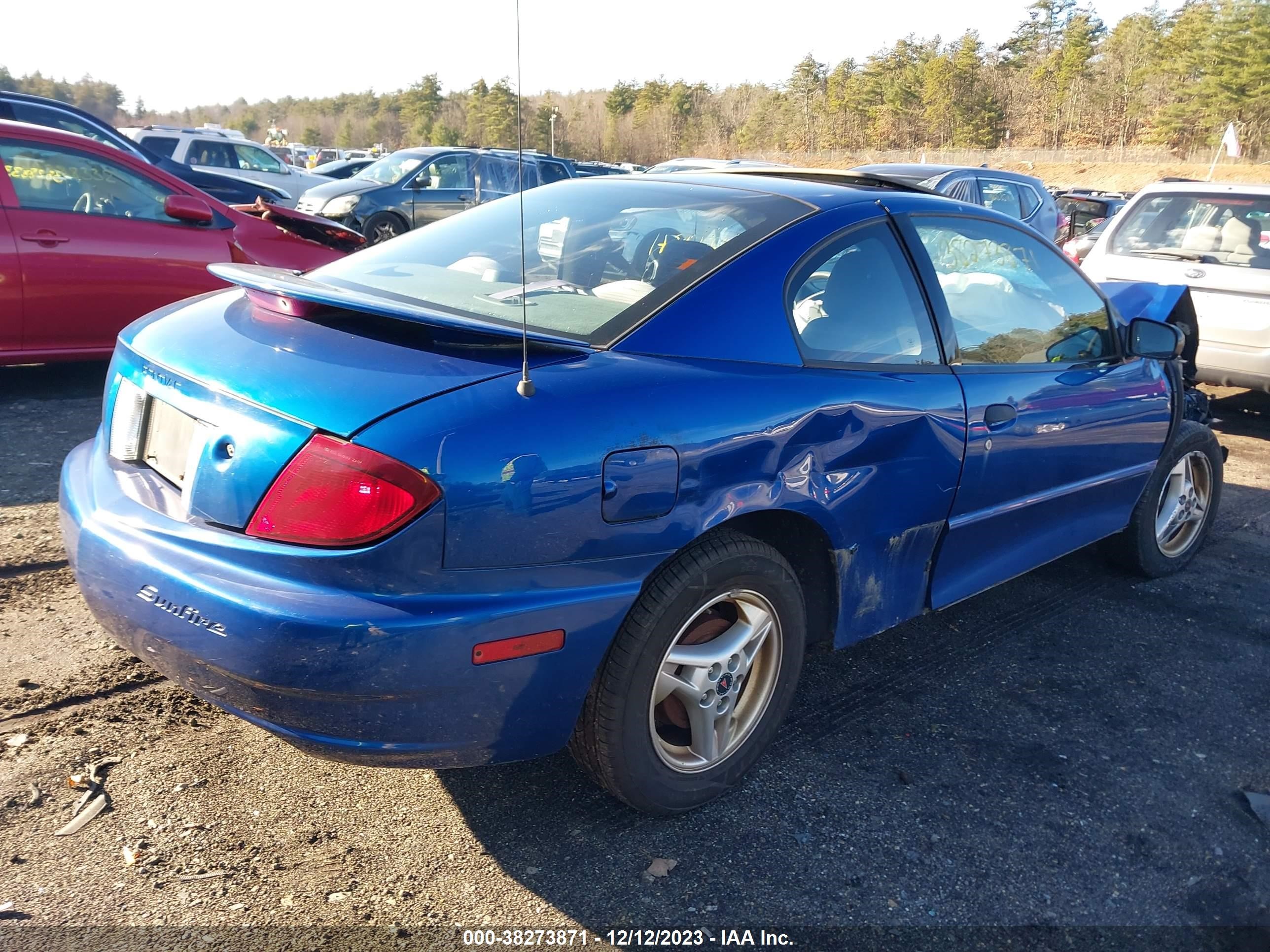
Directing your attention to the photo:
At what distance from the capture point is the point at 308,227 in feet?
23.3

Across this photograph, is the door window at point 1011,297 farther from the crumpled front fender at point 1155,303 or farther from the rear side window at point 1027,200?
the rear side window at point 1027,200

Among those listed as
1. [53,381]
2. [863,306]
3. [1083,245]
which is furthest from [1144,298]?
[53,381]

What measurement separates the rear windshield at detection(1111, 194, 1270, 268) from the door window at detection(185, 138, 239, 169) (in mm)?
14320

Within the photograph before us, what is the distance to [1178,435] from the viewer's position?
413 centimetres

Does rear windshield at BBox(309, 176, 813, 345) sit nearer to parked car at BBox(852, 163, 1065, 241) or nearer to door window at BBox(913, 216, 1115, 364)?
door window at BBox(913, 216, 1115, 364)

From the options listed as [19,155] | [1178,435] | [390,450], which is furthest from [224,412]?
[19,155]

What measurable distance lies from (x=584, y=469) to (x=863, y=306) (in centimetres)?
119

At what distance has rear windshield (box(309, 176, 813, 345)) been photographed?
249cm

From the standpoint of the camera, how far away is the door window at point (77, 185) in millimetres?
5688

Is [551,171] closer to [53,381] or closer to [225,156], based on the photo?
[225,156]

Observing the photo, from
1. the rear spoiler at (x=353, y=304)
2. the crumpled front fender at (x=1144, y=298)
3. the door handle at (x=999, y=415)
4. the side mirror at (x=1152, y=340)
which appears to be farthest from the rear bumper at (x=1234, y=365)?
the rear spoiler at (x=353, y=304)

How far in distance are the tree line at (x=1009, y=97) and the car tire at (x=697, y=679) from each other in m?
53.7

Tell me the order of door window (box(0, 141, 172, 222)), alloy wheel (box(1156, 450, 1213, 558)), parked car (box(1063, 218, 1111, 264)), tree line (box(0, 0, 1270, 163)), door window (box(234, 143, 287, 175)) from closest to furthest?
alloy wheel (box(1156, 450, 1213, 558)) < door window (box(0, 141, 172, 222)) < parked car (box(1063, 218, 1111, 264)) < door window (box(234, 143, 287, 175)) < tree line (box(0, 0, 1270, 163))

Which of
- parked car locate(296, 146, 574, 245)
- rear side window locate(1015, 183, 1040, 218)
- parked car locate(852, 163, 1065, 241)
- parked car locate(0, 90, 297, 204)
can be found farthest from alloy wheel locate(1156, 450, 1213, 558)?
parked car locate(296, 146, 574, 245)
